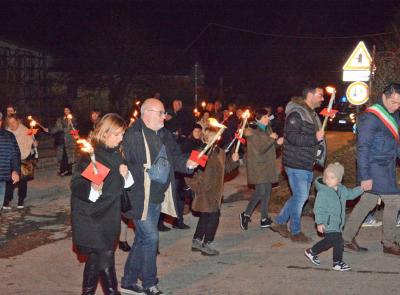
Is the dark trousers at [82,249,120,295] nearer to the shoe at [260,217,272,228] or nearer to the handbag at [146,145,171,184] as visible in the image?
the handbag at [146,145,171,184]

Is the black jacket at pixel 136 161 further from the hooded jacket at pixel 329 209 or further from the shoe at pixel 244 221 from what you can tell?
the shoe at pixel 244 221

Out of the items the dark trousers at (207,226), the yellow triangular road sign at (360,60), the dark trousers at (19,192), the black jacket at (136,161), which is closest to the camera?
the black jacket at (136,161)

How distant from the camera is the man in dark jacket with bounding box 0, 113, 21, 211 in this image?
9562 millimetres

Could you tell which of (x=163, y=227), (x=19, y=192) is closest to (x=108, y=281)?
(x=163, y=227)

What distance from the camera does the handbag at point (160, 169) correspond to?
6387mm

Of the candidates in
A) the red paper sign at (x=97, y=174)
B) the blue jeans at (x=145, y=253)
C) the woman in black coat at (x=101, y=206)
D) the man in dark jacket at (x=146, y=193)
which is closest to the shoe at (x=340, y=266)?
the man in dark jacket at (x=146, y=193)

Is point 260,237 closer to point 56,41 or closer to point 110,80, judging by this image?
point 110,80

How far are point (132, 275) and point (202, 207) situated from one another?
171 cm

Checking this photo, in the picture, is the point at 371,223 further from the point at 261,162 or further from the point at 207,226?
the point at 207,226

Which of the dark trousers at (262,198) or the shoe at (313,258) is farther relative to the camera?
the dark trousers at (262,198)

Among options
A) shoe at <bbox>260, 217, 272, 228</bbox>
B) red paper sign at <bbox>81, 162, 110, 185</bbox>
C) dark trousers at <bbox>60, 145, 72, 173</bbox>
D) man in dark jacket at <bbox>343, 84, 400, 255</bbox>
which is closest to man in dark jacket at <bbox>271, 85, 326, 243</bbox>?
man in dark jacket at <bbox>343, 84, 400, 255</bbox>

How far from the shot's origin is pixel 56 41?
1623 inches

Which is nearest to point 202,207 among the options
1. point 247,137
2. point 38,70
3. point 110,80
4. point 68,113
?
point 247,137

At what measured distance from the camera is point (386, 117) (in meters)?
7.80
